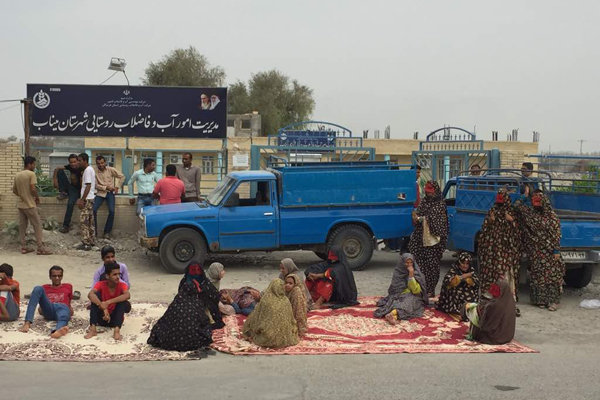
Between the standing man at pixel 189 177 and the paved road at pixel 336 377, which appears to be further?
the standing man at pixel 189 177

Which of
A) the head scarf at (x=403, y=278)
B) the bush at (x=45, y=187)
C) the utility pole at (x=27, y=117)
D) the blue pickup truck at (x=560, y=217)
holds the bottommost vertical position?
the head scarf at (x=403, y=278)

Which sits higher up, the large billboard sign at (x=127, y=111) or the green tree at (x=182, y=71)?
the green tree at (x=182, y=71)

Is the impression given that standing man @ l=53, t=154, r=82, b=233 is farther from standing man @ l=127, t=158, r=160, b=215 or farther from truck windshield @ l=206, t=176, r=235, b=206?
truck windshield @ l=206, t=176, r=235, b=206

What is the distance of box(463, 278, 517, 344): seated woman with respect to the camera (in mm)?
7383

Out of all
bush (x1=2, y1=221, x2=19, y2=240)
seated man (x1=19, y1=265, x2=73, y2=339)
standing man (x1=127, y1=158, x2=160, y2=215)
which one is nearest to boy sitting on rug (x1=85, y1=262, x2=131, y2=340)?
seated man (x1=19, y1=265, x2=73, y2=339)

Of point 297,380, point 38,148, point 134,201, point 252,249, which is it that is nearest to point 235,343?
point 297,380

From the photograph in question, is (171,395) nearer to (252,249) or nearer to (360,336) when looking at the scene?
(360,336)

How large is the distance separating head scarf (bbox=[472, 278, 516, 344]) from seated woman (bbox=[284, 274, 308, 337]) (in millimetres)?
1900

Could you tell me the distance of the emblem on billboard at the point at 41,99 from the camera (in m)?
15.3

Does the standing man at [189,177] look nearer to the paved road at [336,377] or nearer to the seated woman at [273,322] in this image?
the seated woman at [273,322]

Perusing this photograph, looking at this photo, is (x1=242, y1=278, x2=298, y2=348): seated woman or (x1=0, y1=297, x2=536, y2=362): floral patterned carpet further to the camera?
(x1=242, y1=278, x2=298, y2=348): seated woman

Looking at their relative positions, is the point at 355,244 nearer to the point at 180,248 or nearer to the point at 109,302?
the point at 180,248

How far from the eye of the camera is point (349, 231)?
468 inches

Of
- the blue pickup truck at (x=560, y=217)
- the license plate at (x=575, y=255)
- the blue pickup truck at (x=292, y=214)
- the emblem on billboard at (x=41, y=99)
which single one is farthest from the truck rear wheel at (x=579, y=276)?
the emblem on billboard at (x=41, y=99)
